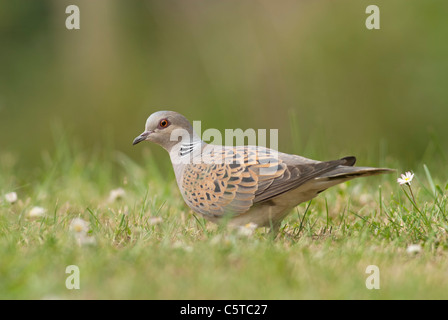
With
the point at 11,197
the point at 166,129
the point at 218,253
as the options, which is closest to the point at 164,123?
the point at 166,129

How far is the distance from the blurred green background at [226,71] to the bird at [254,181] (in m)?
4.61

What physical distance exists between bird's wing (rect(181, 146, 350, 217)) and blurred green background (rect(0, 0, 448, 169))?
4.60 metres

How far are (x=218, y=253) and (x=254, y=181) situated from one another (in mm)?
912

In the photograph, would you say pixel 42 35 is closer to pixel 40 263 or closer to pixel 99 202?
pixel 99 202

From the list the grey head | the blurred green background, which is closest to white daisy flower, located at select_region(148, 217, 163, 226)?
the grey head

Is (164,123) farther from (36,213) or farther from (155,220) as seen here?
(36,213)

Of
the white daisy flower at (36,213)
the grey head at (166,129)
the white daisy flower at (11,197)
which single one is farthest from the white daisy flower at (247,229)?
the white daisy flower at (11,197)

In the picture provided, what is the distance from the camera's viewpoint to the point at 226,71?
1209 centimetres

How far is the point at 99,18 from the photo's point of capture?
12961mm

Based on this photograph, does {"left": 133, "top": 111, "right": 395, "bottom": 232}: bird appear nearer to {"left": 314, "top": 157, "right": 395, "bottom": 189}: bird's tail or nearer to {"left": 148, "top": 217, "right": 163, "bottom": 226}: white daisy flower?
{"left": 314, "top": 157, "right": 395, "bottom": 189}: bird's tail

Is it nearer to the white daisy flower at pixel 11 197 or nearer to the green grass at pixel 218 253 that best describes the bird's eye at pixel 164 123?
the green grass at pixel 218 253

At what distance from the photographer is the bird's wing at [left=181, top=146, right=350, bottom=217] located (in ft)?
14.5

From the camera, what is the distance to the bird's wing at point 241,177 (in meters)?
4.43

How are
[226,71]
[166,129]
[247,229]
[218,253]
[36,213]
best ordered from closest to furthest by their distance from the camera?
1. [218,253]
2. [247,229]
3. [36,213]
4. [166,129]
5. [226,71]
